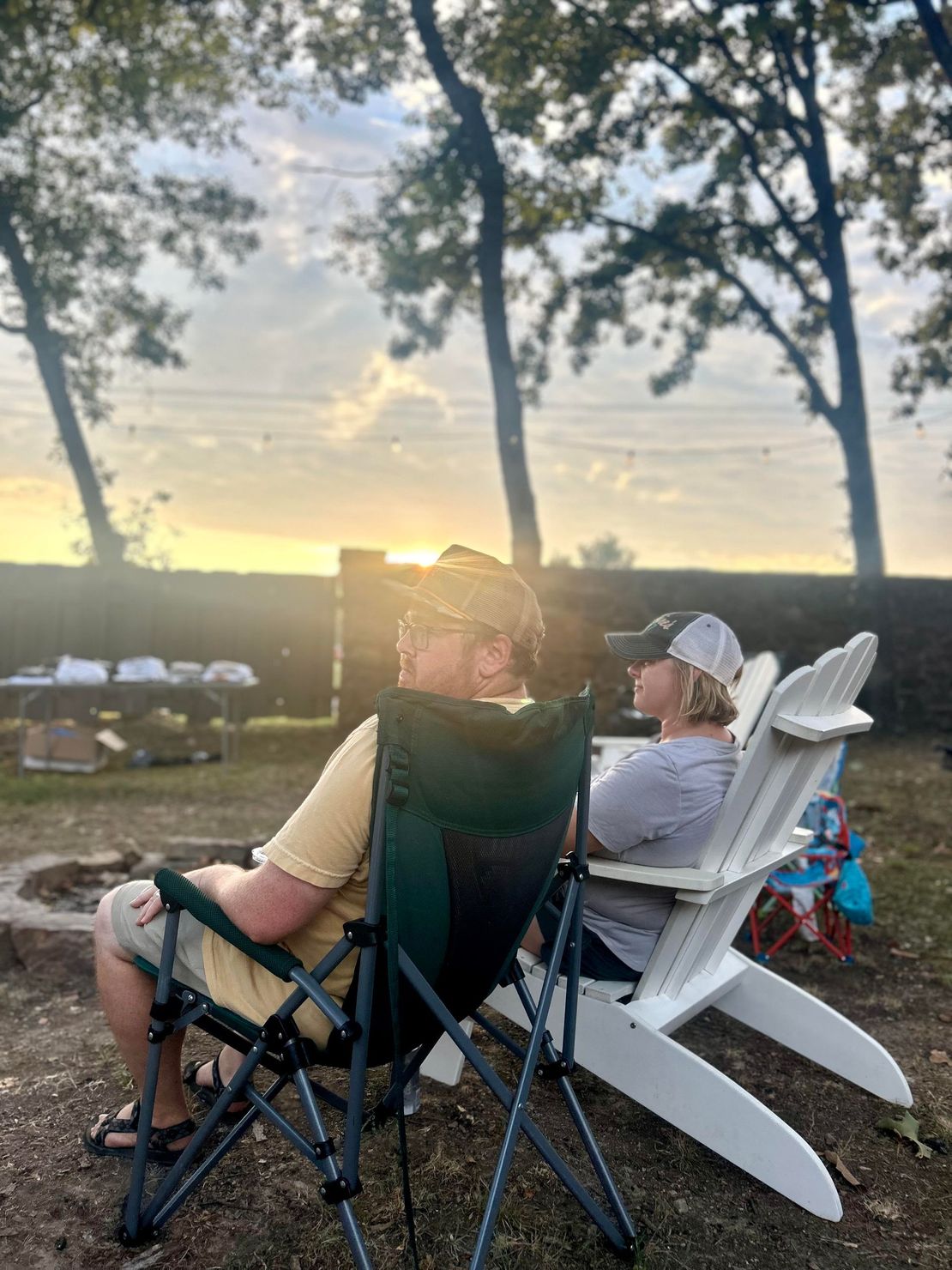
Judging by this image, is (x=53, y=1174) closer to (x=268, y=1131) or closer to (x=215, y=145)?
(x=268, y=1131)

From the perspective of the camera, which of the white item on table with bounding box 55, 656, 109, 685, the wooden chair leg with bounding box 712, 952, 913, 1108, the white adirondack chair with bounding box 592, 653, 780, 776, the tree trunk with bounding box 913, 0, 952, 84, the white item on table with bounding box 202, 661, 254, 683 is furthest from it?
the tree trunk with bounding box 913, 0, 952, 84

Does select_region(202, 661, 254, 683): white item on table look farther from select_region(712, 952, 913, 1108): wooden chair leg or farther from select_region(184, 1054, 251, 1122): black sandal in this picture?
select_region(712, 952, 913, 1108): wooden chair leg

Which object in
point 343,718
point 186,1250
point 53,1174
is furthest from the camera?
point 343,718

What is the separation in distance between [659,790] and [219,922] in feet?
3.53

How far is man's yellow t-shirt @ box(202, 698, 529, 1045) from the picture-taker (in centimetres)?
177

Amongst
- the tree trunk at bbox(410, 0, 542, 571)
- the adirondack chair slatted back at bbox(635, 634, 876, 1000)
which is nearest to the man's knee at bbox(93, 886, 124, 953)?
the adirondack chair slatted back at bbox(635, 634, 876, 1000)

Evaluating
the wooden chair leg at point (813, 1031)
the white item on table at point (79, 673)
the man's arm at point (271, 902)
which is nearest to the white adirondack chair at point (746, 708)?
Result: the wooden chair leg at point (813, 1031)

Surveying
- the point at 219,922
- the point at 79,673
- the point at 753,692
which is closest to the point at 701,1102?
the point at 219,922

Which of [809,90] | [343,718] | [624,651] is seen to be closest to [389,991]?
[624,651]

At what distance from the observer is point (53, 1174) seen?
7.36 ft

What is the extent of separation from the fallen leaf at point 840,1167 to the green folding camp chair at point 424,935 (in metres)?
0.66

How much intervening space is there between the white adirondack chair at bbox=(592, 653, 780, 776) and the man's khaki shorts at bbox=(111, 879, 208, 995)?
289 cm

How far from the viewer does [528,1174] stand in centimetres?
230

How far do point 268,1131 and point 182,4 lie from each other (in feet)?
48.0
